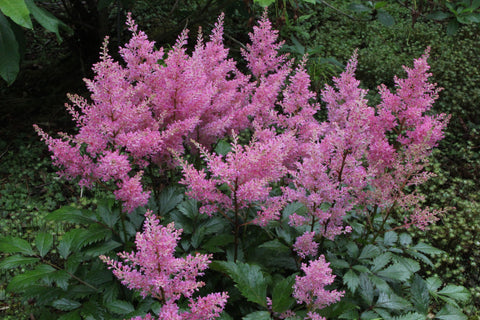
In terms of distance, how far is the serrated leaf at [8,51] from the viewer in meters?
2.36

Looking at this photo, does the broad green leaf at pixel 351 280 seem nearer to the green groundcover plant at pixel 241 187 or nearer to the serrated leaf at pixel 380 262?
the green groundcover plant at pixel 241 187

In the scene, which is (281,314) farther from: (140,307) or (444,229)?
(444,229)

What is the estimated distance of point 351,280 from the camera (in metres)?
1.99

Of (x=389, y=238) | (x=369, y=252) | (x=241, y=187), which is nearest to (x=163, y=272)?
(x=241, y=187)

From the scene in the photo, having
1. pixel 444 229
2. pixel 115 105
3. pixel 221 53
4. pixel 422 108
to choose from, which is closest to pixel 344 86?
pixel 422 108

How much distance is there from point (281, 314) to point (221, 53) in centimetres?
134

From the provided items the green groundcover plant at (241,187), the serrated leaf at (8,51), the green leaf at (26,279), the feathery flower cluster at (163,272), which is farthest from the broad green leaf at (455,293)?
the serrated leaf at (8,51)

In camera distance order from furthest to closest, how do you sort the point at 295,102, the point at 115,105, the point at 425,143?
the point at 295,102 < the point at 425,143 < the point at 115,105

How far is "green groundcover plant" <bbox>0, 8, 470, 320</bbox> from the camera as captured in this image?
1718 millimetres

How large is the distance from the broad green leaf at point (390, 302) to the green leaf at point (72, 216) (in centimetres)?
149

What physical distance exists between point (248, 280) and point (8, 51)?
1.85 meters

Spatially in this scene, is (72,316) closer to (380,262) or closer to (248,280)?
(248,280)

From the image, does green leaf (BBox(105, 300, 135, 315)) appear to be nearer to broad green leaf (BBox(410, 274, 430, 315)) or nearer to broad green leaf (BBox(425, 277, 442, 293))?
broad green leaf (BBox(410, 274, 430, 315))

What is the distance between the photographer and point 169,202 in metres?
2.32
